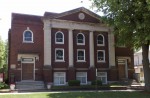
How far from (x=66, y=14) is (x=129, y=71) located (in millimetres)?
13116

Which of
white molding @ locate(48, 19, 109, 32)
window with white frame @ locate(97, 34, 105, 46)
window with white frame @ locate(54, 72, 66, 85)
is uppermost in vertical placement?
white molding @ locate(48, 19, 109, 32)

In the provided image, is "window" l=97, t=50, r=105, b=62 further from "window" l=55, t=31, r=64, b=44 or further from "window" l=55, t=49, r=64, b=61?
"window" l=55, t=31, r=64, b=44

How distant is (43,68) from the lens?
1479 inches

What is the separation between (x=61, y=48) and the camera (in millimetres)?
39125

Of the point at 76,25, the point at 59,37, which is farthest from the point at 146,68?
the point at 59,37

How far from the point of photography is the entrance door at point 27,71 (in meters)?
37.4

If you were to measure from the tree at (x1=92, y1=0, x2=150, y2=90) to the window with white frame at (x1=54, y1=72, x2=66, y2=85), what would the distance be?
10.2 m

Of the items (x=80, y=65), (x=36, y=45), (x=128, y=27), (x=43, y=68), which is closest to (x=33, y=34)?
(x=36, y=45)

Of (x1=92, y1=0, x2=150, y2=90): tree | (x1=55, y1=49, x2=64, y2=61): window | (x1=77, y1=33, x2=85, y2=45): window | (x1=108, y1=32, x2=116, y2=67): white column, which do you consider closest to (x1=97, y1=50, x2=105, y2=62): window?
(x1=108, y1=32, x2=116, y2=67): white column

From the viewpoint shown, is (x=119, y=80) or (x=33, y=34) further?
(x=119, y=80)

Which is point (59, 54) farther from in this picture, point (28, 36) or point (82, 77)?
point (28, 36)

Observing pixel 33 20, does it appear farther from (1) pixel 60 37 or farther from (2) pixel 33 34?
(1) pixel 60 37

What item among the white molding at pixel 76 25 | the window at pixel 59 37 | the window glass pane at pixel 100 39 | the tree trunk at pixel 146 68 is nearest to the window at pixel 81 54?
the window at pixel 59 37

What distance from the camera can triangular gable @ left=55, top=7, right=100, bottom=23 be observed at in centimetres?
3962
